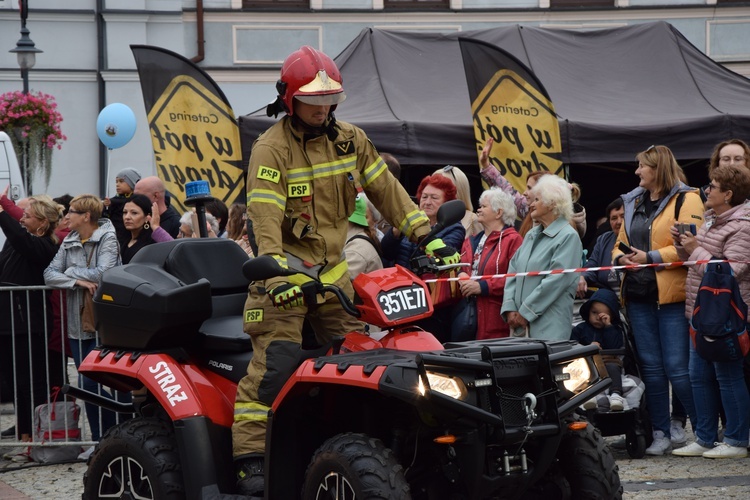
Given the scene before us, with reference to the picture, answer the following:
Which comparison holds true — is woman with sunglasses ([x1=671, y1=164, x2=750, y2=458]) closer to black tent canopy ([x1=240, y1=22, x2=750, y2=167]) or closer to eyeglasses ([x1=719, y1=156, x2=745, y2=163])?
eyeglasses ([x1=719, y1=156, x2=745, y2=163])

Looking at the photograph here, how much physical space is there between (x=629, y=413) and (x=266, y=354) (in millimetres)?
3380

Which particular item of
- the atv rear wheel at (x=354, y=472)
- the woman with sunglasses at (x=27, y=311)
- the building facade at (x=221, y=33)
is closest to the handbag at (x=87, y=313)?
the woman with sunglasses at (x=27, y=311)

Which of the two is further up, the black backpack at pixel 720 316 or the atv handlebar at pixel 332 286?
the atv handlebar at pixel 332 286

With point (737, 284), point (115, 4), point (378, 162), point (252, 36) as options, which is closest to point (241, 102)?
point (252, 36)

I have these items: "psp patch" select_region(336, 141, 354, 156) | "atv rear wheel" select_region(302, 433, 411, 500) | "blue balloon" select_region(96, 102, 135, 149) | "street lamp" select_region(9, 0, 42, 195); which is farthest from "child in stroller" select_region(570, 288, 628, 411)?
"street lamp" select_region(9, 0, 42, 195)

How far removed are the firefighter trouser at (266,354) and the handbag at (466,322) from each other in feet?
9.06

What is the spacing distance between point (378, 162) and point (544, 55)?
28.6ft

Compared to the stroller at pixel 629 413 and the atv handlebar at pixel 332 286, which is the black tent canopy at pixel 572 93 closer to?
the stroller at pixel 629 413

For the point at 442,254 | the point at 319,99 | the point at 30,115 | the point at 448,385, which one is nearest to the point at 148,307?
the point at 319,99

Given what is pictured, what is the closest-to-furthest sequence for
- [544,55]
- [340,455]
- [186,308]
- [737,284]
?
1. [340,455]
2. [186,308]
3. [737,284]
4. [544,55]

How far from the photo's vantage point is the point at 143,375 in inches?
207

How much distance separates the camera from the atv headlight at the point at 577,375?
4.45 meters

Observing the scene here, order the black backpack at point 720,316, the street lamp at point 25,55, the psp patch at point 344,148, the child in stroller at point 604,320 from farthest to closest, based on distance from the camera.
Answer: the street lamp at point 25,55
the child in stroller at point 604,320
the black backpack at point 720,316
the psp patch at point 344,148

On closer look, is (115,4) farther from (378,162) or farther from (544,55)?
(378,162)
